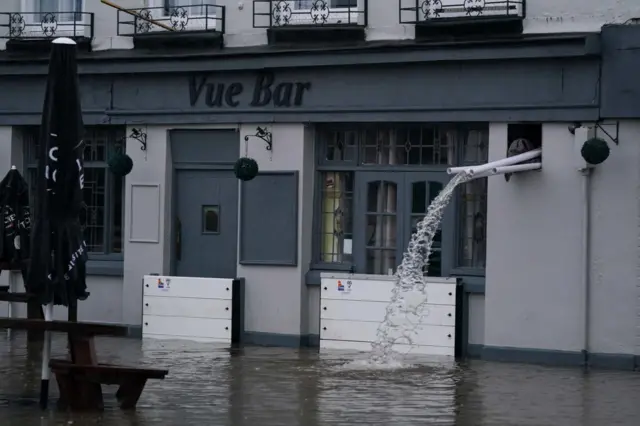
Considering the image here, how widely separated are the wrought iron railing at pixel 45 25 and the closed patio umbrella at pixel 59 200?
7.40 m

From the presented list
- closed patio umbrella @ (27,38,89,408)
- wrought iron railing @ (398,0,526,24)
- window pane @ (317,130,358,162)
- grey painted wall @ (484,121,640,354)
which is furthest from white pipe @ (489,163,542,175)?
closed patio umbrella @ (27,38,89,408)

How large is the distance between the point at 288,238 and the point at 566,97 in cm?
429

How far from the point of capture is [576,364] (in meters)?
16.2

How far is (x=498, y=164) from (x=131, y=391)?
19.6ft

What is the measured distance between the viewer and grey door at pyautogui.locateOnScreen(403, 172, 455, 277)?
57.3ft

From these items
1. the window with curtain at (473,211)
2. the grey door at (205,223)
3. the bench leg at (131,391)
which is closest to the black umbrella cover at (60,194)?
the bench leg at (131,391)

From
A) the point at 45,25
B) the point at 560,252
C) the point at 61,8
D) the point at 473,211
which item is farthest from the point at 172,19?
the point at 560,252

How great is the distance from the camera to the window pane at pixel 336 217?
1833 cm

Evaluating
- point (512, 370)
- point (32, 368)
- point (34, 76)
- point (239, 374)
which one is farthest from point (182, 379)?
point (34, 76)

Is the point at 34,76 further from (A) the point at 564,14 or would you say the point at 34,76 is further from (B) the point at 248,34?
(A) the point at 564,14

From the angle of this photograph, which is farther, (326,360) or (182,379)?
(326,360)

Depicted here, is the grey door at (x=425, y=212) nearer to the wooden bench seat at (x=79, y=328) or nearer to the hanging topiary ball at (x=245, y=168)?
the hanging topiary ball at (x=245, y=168)

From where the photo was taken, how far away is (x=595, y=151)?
15.6 m

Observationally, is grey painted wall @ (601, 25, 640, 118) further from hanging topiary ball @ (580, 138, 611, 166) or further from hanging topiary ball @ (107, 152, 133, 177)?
hanging topiary ball @ (107, 152, 133, 177)
